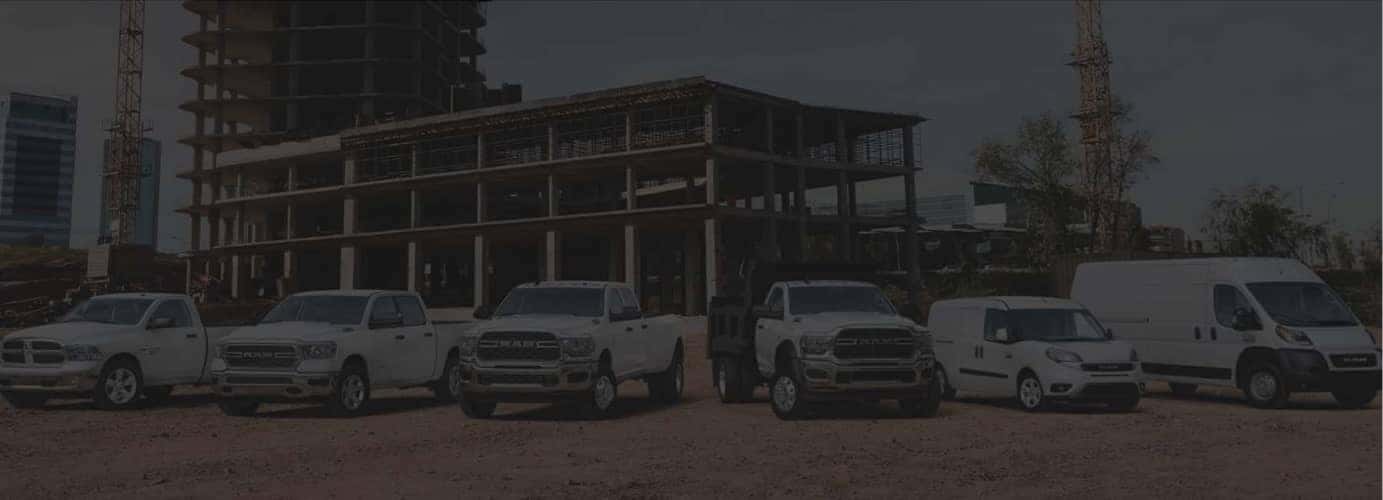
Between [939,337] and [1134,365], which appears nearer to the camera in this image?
[1134,365]

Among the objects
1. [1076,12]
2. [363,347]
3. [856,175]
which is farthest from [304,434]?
[1076,12]

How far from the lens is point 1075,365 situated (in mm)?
15211

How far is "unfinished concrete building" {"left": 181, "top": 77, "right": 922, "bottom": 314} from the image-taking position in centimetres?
5600

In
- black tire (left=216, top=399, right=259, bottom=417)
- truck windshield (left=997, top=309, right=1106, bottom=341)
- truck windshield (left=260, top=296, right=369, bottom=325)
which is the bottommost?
black tire (left=216, top=399, right=259, bottom=417)

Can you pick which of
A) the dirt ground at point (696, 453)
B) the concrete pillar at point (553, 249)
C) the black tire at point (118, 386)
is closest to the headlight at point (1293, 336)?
the dirt ground at point (696, 453)

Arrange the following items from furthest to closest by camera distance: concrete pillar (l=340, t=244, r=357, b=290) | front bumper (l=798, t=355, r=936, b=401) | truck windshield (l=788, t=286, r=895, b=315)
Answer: concrete pillar (l=340, t=244, r=357, b=290)
truck windshield (l=788, t=286, r=895, b=315)
front bumper (l=798, t=355, r=936, b=401)

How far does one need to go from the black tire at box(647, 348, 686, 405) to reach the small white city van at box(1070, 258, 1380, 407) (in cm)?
813

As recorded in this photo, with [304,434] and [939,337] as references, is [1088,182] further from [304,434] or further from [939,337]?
[304,434]

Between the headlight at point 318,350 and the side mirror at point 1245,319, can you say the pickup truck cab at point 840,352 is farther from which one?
the headlight at point 318,350

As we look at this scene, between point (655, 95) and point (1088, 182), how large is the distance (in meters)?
26.6

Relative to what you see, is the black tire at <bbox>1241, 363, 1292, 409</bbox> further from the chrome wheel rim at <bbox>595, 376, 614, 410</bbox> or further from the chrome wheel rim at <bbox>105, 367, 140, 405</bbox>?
the chrome wheel rim at <bbox>105, 367, 140, 405</bbox>

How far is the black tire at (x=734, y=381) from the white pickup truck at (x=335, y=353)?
174 inches

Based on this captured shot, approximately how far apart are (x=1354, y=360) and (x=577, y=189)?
2519 inches

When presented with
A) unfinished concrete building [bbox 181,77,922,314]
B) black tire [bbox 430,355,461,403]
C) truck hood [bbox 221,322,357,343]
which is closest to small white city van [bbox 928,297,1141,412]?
black tire [bbox 430,355,461,403]
